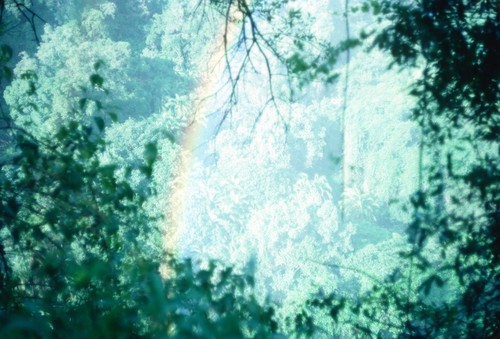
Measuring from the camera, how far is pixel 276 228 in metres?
16.6

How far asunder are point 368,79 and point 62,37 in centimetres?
1551

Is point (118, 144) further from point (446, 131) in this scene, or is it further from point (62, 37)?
point (446, 131)

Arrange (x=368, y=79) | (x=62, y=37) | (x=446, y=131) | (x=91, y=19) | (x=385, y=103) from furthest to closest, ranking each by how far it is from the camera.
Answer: (x=368, y=79) < (x=385, y=103) < (x=91, y=19) < (x=62, y=37) < (x=446, y=131)

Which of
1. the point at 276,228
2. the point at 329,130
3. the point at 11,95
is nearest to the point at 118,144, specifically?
the point at 11,95

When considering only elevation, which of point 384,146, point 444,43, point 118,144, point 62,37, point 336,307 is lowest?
point 336,307

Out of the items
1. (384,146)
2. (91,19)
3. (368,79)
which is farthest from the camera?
(368,79)

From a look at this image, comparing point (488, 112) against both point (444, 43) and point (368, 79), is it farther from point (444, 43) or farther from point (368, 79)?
point (368, 79)

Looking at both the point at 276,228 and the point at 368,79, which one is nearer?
the point at 276,228

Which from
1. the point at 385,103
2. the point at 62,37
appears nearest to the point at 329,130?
the point at 385,103

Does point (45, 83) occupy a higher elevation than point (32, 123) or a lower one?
higher

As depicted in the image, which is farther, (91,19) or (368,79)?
(368,79)

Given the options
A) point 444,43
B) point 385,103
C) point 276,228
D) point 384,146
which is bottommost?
point 444,43

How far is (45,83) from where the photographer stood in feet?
42.7

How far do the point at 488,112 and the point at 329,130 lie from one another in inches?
726
